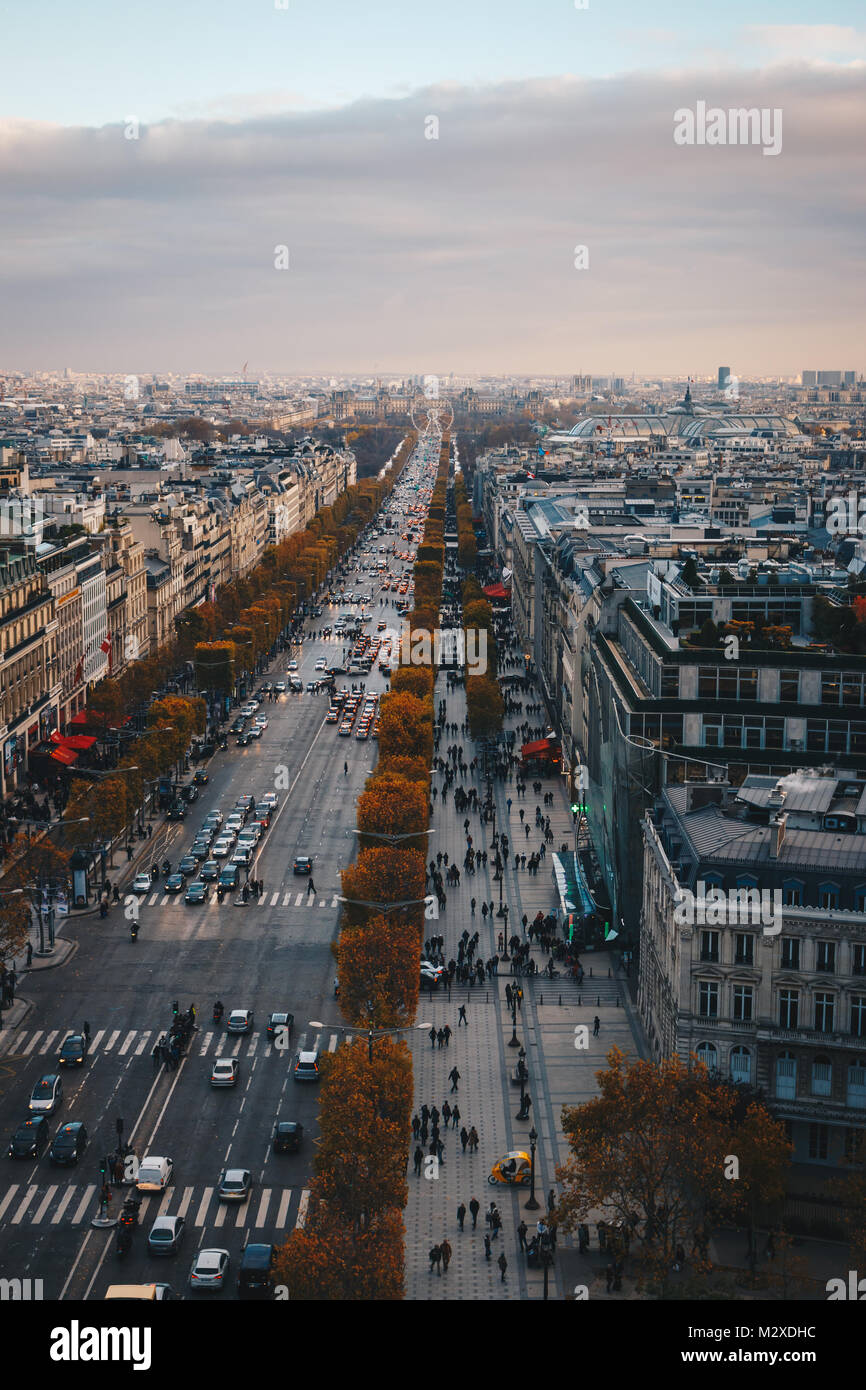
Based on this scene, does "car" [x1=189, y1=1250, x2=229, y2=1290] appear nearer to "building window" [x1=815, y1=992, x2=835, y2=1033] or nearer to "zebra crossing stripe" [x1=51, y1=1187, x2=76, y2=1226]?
"zebra crossing stripe" [x1=51, y1=1187, x2=76, y2=1226]

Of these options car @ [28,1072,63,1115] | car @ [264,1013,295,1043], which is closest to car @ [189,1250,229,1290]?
car @ [28,1072,63,1115]

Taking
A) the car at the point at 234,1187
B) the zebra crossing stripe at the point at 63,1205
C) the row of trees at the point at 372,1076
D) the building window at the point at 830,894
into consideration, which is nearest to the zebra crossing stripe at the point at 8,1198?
the zebra crossing stripe at the point at 63,1205

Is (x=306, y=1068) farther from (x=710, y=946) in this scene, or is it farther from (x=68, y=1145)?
(x=710, y=946)

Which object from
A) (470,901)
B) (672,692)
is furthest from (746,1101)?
(470,901)

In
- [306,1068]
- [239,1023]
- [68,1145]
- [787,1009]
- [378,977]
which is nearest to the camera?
[787,1009]

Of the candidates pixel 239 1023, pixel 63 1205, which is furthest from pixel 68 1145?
pixel 239 1023

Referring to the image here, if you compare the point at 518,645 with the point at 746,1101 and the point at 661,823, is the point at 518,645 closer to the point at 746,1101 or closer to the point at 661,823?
the point at 661,823
